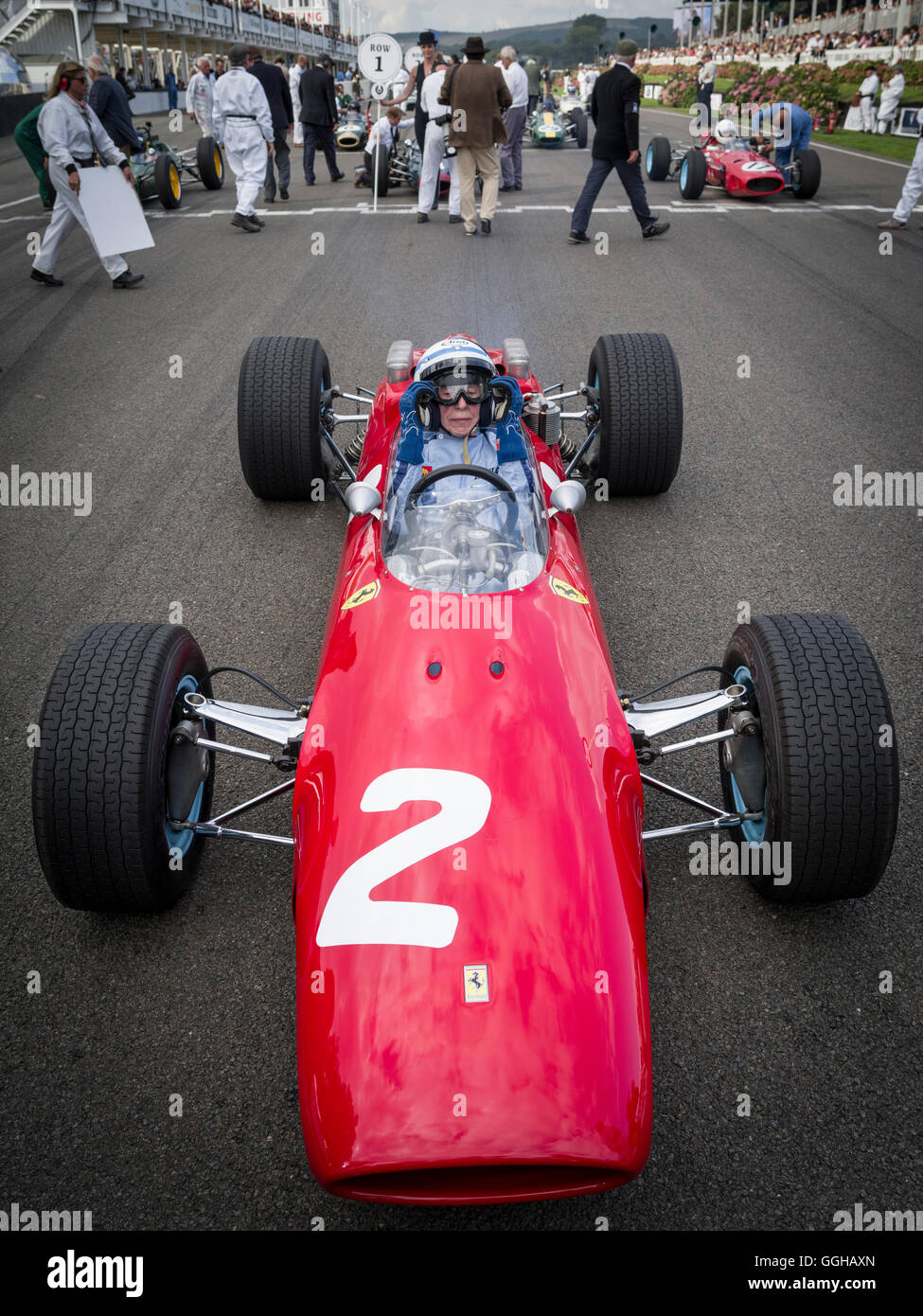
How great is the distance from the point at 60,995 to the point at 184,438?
4377mm

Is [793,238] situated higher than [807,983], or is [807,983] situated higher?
[793,238]

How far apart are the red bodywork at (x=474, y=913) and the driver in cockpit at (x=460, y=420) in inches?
31.4

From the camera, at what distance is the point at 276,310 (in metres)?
8.92

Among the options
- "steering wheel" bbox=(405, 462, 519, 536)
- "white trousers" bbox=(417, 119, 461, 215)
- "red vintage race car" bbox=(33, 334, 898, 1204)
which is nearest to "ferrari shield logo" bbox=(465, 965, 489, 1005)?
"red vintage race car" bbox=(33, 334, 898, 1204)

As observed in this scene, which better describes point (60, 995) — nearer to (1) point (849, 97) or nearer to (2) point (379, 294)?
(2) point (379, 294)

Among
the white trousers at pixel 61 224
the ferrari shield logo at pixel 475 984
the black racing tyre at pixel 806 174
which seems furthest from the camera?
the black racing tyre at pixel 806 174

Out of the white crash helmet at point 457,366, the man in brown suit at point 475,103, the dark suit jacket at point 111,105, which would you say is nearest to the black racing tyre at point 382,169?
the man in brown suit at point 475,103

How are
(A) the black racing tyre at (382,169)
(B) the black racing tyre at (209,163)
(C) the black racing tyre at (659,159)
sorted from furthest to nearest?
(C) the black racing tyre at (659,159)
(B) the black racing tyre at (209,163)
(A) the black racing tyre at (382,169)

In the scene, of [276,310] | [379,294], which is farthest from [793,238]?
[276,310]

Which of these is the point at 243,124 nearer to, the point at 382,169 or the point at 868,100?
the point at 382,169

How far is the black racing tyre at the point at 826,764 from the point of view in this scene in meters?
2.54

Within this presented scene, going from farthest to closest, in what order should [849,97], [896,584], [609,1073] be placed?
[849,97] → [896,584] → [609,1073]

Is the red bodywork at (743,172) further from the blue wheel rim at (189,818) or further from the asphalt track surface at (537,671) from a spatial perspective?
the blue wheel rim at (189,818)
